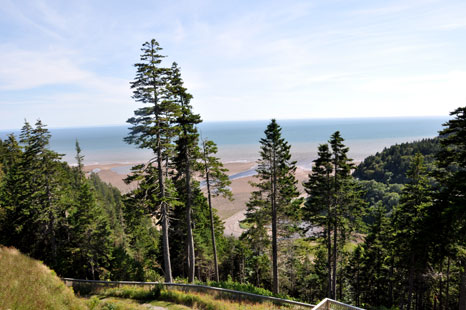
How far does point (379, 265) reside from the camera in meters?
28.2

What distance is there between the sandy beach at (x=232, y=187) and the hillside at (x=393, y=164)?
24.9 metres

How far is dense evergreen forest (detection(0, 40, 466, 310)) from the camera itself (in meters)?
15.7

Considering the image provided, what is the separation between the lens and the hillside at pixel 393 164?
87438mm

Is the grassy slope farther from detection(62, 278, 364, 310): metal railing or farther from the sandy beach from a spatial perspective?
the sandy beach

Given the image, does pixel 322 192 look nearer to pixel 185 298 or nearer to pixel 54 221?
pixel 185 298

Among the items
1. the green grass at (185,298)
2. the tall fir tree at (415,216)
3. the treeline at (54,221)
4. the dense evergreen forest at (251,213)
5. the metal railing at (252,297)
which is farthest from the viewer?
the treeline at (54,221)

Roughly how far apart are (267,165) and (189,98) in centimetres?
813

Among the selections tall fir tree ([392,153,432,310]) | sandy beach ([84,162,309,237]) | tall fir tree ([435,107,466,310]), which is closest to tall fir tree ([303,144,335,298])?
tall fir tree ([392,153,432,310])

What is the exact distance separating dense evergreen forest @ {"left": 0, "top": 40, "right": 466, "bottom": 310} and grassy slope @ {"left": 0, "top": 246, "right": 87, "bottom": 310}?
605 centimetres

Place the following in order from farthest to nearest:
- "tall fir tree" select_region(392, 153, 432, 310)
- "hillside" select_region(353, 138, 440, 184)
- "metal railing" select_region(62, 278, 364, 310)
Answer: "hillside" select_region(353, 138, 440, 184) < "tall fir tree" select_region(392, 153, 432, 310) < "metal railing" select_region(62, 278, 364, 310)

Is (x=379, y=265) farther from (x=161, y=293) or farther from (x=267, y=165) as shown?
(x=161, y=293)

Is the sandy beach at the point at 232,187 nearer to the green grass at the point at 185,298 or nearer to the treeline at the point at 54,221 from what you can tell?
the treeline at the point at 54,221

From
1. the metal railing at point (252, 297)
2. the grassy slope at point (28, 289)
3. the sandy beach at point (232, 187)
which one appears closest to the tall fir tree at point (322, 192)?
the metal railing at point (252, 297)

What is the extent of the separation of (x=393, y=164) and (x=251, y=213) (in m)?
89.5
